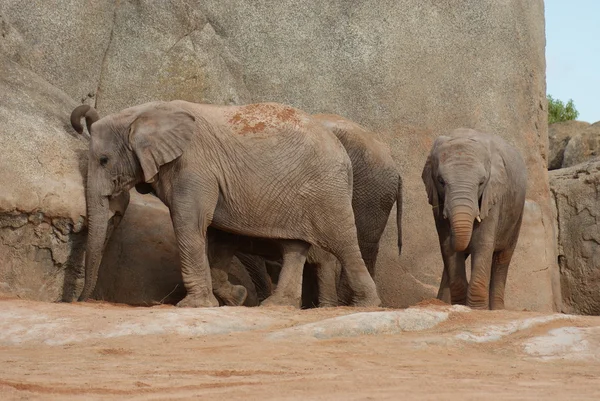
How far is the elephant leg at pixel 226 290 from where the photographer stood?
9992mm

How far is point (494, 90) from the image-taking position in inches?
499

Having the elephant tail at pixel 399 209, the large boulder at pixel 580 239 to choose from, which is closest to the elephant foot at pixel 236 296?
the elephant tail at pixel 399 209

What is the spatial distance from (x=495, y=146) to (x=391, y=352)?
12.8 ft

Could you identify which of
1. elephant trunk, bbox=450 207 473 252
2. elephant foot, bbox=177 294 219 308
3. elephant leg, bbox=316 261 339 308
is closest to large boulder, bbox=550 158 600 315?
elephant leg, bbox=316 261 339 308

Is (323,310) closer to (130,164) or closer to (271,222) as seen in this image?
(271,222)

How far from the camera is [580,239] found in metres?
13.8

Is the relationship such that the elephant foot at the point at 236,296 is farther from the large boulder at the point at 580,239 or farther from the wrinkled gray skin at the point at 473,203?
the large boulder at the point at 580,239

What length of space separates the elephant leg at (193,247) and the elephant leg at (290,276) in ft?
1.65

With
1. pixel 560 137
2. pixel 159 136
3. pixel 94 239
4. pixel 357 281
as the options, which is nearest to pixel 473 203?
pixel 357 281

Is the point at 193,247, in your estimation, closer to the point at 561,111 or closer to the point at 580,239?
the point at 580,239

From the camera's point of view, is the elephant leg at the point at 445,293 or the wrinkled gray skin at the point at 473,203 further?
the elephant leg at the point at 445,293

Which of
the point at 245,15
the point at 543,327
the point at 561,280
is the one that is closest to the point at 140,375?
the point at 543,327

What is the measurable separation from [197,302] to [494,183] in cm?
274

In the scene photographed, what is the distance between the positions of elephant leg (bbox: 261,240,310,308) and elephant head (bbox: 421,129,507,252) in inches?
48.5
